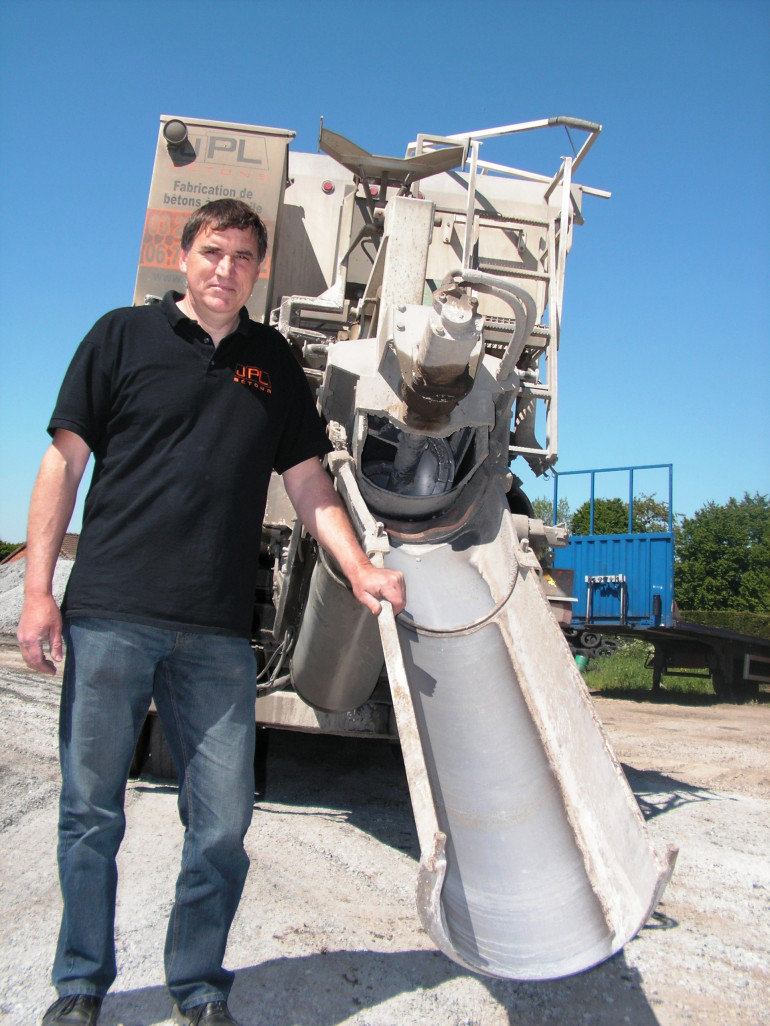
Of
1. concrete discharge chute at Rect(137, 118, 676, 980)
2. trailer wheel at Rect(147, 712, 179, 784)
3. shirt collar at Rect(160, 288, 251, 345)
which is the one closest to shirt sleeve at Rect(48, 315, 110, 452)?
shirt collar at Rect(160, 288, 251, 345)

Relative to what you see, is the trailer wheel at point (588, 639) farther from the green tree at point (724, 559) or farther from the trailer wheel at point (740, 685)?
the green tree at point (724, 559)

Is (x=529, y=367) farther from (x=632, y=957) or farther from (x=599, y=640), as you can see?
(x=599, y=640)

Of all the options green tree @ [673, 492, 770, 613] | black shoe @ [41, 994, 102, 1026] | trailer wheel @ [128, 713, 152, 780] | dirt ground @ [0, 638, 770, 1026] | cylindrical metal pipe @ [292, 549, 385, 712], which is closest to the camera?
black shoe @ [41, 994, 102, 1026]

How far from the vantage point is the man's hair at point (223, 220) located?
2256mm

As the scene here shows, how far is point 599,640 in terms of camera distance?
13.7m

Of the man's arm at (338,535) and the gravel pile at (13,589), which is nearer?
the man's arm at (338,535)

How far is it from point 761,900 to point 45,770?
3819 millimetres

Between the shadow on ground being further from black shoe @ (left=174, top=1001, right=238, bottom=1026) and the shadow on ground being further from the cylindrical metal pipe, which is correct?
the cylindrical metal pipe

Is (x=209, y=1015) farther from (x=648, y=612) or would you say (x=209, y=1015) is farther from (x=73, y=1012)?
(x=648, y=612)

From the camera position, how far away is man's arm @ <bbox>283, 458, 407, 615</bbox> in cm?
217

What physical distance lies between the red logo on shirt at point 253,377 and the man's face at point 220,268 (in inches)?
6.5

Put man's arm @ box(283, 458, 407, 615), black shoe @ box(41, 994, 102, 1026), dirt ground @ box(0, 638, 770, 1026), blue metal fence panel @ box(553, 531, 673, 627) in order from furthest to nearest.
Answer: blue metal fence panel @ box(553, 531, 673, 627) < dirt ground @ box(0, 638, 770, 1026) < man's arm @ box(283, 458, 407, 615) < black shoe @ box(41, 994, 102, 1026)

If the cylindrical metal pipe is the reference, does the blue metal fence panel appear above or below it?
above

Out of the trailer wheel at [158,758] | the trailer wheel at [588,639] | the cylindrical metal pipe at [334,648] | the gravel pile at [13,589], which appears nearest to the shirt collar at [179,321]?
the cylindrical metal pipe at [334,648]
